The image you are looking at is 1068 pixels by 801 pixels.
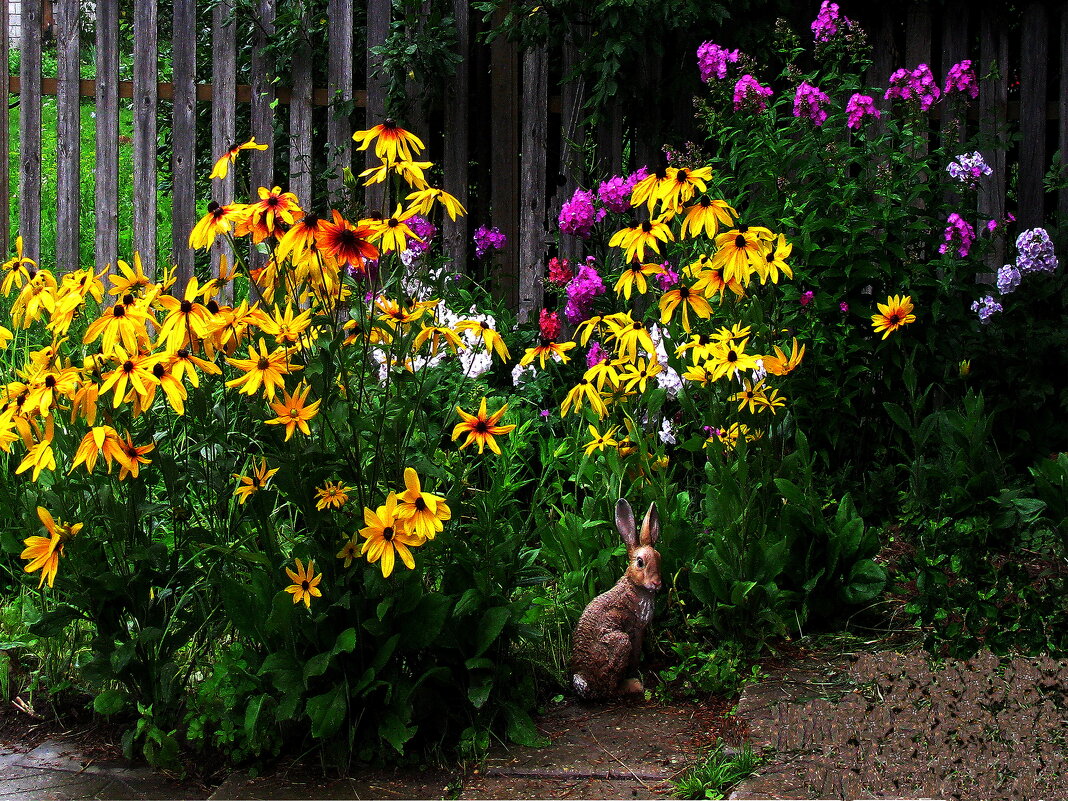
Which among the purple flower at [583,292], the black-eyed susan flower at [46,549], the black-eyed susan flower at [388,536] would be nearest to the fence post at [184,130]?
the purple flower at [583,292]

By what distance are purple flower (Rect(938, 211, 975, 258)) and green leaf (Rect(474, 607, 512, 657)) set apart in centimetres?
227

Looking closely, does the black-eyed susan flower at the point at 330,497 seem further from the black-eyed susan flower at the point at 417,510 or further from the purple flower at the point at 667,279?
the purple flower at the point at 667,279

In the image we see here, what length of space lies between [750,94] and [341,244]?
229 cm

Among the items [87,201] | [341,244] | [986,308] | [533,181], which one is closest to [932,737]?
[341,244]

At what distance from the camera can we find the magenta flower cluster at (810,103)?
12.4 feet

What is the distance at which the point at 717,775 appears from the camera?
214cm

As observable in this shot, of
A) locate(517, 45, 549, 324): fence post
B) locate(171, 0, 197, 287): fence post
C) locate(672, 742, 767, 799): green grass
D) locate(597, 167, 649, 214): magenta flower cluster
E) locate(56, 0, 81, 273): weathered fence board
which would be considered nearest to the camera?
locate(672, 742, 767, 799): green grass

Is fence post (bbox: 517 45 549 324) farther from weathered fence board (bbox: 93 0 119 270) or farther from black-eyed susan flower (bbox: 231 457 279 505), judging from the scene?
black-eyed susan flower (bbox: 231 457 279 505)

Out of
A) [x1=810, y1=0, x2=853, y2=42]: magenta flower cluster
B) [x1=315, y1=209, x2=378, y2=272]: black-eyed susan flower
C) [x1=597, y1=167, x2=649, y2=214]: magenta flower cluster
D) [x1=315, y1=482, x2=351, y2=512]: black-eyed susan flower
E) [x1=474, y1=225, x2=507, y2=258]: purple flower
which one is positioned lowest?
[x1=315, y1=482, x2=351, y2=512]: black-eyed susan flower

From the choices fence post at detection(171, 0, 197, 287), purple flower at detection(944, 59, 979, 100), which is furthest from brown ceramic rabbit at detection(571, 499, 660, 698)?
fence post at detection(171, 0, 197, 287)

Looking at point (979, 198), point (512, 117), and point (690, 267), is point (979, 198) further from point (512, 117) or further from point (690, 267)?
point (690, 267)

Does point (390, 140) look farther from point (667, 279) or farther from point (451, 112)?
point (451, 112)

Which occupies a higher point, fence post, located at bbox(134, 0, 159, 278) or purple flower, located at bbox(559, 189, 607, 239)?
fence post, located at bbox(134, 0, 159, 278)

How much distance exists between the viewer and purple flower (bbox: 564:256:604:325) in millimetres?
3990
